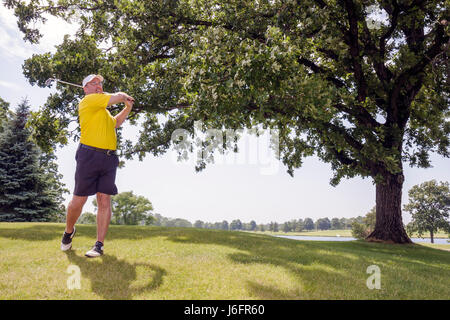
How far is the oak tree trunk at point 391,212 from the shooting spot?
14.4 meters

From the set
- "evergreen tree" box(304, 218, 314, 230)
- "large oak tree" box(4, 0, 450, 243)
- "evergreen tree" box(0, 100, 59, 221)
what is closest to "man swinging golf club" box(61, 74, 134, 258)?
"large oak tree" box(4, 0, 450, 243)

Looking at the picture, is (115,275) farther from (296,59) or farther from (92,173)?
(296,59)

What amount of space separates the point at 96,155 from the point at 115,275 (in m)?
2.21

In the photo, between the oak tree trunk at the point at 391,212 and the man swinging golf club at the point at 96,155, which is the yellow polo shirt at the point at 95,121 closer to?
the man swinging golf club at the point at 96,155

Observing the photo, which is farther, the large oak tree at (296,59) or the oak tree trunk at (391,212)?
the oak tree trunk at (391,212)

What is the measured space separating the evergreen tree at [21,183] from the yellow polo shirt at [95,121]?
71.3 ft

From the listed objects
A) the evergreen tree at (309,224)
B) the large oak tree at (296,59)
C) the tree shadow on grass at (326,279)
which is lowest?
the evergreen tree at (309,224)

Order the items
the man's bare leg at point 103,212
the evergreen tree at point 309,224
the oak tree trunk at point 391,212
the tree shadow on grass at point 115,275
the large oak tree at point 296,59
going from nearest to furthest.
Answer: the tree shadow on grass at point 115,275, the man's bare leg at point 103,212, the large oak tree at point 296,59, the oak tree trunk at point 391,212, the evergreen tree at point 309,224

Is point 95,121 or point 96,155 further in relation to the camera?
point 95,121

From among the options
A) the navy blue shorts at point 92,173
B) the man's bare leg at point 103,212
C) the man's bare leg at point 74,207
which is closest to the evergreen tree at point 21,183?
the man's bare leg at point 74,207

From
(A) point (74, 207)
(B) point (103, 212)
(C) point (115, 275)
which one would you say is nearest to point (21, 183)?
(A) point (74, 207)

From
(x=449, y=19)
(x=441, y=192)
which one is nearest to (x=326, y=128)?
(x=449, y=19)

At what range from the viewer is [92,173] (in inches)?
211

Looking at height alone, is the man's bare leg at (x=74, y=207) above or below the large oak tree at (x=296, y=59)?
below
